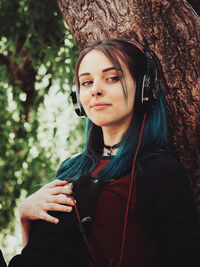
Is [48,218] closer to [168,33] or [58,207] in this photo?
[58,207]

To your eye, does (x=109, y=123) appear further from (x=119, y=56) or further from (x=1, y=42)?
(x=1, y=42)

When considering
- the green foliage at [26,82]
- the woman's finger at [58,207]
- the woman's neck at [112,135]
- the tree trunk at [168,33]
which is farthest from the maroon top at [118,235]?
the green foliage at [26,82]

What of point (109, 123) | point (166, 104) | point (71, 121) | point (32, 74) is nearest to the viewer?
point (109, 123)

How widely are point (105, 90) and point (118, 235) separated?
0.63 meters

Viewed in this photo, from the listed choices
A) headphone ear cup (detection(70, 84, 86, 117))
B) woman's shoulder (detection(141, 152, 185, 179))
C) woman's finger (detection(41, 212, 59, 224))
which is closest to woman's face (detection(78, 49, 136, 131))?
headphone ear cup (detection(70, 84, 86, 117))

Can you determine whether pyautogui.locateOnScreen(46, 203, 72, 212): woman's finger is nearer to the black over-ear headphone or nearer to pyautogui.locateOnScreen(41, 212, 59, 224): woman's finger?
pyautogui.locateOnScreen(41, 212, 59, 224): woman's finger

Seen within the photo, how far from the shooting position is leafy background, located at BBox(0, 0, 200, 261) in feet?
9.45

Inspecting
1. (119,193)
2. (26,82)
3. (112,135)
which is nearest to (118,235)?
(119,193)

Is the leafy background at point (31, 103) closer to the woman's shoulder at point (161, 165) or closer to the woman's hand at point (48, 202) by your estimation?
the woman's hand at point (48, 202)

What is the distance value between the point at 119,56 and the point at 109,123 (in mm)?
314

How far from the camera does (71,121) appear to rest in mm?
3312

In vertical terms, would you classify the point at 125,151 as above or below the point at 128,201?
above

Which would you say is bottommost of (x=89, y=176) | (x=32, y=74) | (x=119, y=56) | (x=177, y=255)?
(x=177, y=255)

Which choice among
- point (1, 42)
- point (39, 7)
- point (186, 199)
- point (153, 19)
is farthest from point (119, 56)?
point (1, 42)
